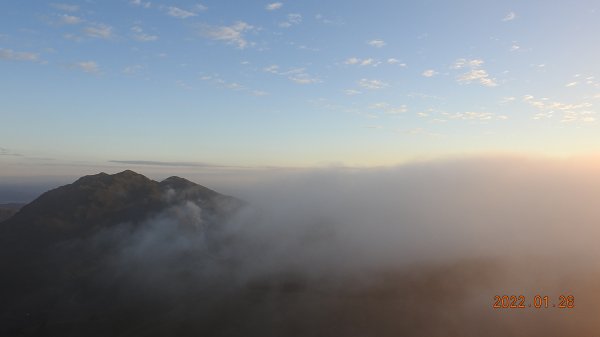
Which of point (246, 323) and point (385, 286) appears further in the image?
point (385, 286)

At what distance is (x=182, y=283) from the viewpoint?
18375 cm

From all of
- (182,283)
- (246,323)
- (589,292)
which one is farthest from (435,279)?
(182,283)

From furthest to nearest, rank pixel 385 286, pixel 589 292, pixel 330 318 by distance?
pixel 385 286 → pixel 589 292 → pixel 330 318

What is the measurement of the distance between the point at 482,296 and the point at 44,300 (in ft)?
506

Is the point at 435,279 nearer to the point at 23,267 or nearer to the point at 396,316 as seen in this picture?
the point at 396,316
